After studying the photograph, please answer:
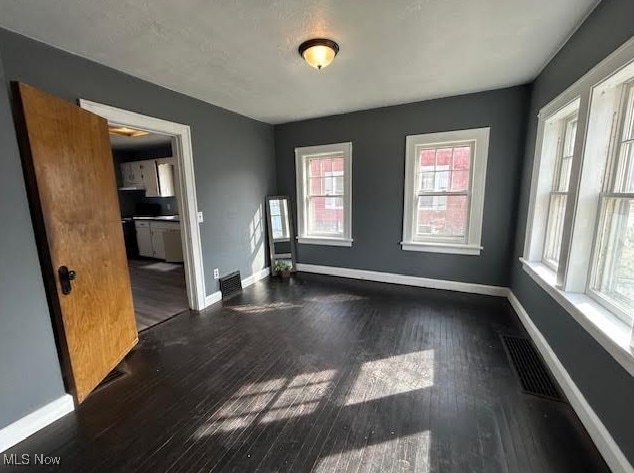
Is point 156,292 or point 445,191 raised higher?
point 445,191

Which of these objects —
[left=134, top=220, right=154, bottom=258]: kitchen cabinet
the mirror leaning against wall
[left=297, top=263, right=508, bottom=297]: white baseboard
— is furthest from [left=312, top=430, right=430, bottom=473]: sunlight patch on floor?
[left=134, top=220, right=154, bottom=258]: kitchen cabinet

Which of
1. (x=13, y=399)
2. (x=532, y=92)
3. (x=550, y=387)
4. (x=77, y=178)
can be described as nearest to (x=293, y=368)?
(x=13, y=399)

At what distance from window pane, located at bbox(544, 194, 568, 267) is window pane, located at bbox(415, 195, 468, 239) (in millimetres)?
1023

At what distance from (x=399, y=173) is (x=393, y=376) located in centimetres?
268

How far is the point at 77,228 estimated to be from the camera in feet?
6.21

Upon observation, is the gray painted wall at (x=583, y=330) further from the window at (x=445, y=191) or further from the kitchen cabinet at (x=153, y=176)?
the kitchen cabinet at (x=153, y=176)

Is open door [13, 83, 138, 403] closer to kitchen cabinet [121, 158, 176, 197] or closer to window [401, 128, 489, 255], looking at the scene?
window [401, 128, 489, 255]

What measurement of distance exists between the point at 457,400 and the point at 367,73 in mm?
2822

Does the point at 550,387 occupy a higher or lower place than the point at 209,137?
lower

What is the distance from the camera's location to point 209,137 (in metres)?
3.38

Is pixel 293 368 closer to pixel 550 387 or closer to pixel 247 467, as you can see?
pixel 247 467

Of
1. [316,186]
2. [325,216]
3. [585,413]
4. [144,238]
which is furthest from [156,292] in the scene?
[585,413]

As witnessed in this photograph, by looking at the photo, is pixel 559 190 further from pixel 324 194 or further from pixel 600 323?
pixel 324 194

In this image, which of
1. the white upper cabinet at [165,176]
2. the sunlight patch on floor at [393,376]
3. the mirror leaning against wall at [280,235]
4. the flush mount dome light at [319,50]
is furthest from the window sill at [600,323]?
the white upper cabinet at [165,176]
